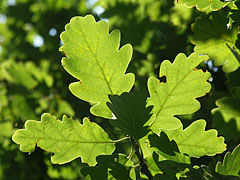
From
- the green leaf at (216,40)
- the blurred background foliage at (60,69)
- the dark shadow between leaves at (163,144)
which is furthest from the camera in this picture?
the blurred background foliage at (60,69)

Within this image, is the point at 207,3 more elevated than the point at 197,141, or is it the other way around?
the point at 207,3

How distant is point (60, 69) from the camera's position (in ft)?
7.20

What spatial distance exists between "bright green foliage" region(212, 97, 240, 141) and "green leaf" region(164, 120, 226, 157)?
0.24 m

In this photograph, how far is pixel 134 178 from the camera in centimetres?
84

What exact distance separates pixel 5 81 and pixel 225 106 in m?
1.63

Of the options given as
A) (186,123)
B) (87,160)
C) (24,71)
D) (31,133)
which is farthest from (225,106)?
(24,71)

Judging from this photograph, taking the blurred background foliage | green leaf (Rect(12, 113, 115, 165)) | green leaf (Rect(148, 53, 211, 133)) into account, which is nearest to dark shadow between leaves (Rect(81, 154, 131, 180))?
green leaf (Rect(12, 113, 115, 165))

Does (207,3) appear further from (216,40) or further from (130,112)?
(130,112)

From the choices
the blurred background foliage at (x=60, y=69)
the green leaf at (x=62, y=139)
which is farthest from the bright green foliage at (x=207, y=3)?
the green leaf at (x=62, y=139)

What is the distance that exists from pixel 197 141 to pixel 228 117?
0.28 metres

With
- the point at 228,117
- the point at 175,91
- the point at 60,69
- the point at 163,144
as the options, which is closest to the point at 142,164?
the point at 163,144

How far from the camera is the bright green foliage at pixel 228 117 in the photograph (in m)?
1.06

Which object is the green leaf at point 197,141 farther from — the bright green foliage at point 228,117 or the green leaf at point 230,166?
the bright green foliage at point 228,117

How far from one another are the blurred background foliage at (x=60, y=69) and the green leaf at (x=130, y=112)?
12.7 inches
